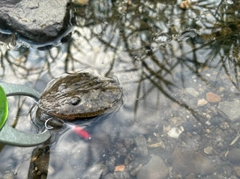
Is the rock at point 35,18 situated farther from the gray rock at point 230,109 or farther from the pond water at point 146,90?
the gray rock at point 230,109

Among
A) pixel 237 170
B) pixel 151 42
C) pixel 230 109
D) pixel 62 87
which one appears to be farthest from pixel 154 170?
pixel 151 42

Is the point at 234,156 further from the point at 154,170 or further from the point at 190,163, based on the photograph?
the point at 154,170

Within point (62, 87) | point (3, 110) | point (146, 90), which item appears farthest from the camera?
point (146, 90)

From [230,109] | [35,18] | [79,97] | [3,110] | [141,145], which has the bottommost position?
[141,145]

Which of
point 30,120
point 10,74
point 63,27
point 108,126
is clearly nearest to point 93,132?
point 108,126

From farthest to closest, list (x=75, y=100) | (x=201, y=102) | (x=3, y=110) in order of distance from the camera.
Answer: (x=201, y=102)
(x=75, y=100)
(x=3, y=110)
